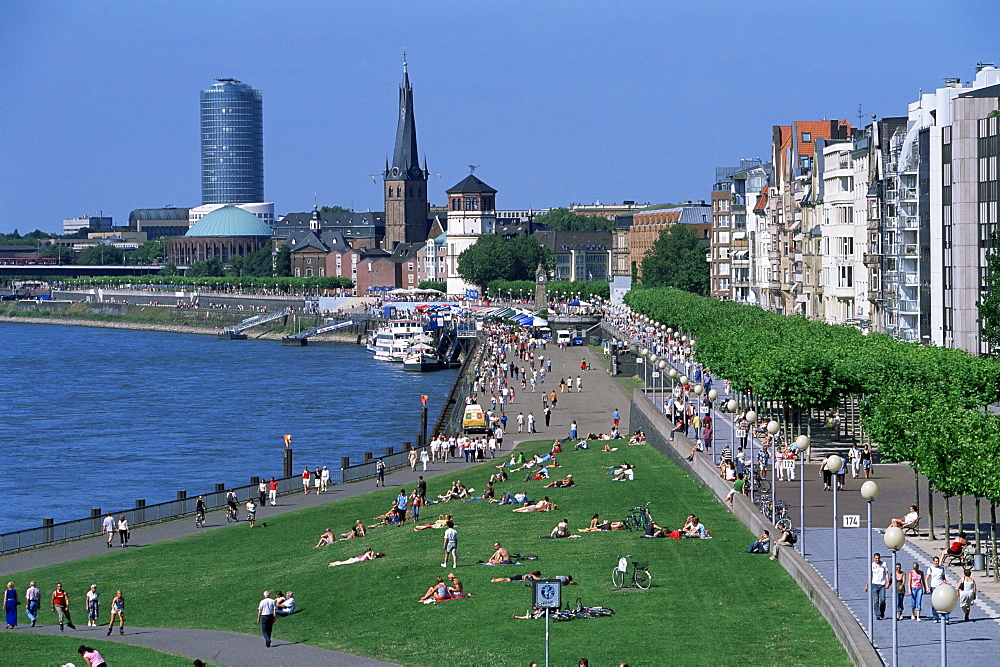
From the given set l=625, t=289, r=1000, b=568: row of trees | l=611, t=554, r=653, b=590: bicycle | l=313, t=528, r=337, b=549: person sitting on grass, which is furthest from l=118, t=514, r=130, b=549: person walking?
l=611, t=554, r=653, b=590: bicycle

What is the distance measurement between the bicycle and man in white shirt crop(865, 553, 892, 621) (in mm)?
5490

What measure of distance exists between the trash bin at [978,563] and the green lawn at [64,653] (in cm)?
1551

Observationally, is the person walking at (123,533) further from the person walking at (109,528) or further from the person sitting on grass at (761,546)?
the person sitting on grass at (761,546)

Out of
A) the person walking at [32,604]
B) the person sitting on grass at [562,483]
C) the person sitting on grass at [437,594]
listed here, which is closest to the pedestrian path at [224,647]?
the person walking at [32,604]

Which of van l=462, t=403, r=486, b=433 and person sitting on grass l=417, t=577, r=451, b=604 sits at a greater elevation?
van l=462, t=403, r=486, b=433

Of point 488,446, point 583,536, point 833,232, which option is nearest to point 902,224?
point 833,232

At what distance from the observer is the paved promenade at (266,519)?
101ft

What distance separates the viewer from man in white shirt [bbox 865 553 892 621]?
26.9 metres

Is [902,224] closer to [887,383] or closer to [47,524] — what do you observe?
[887,383]

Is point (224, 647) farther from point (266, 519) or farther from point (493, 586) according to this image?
point (266, 519)

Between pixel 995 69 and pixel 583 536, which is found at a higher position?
pixel 995 69

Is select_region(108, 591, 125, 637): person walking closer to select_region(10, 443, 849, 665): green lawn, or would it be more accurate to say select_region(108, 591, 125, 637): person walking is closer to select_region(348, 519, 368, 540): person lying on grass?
select_region(10, 443, 849, 665): green lawn

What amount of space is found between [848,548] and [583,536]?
704 cm

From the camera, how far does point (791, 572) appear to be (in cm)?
3183
